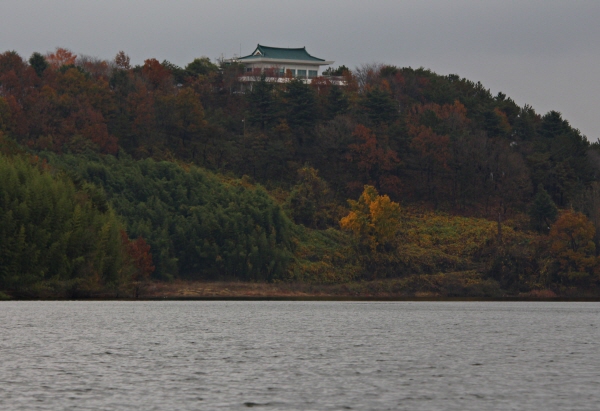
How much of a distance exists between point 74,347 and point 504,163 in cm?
10980

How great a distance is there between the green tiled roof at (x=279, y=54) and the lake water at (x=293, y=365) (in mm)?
125195

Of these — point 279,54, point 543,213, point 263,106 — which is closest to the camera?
point 543,213

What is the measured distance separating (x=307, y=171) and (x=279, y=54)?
2363 inches

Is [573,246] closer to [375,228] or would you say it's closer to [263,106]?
[375,228]

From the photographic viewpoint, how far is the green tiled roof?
18150 cm

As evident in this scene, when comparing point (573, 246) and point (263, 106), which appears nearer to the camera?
point (573, 246)

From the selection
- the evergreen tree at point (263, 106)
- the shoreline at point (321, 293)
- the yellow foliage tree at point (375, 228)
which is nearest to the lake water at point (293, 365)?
the shoreline at point (321, 293)

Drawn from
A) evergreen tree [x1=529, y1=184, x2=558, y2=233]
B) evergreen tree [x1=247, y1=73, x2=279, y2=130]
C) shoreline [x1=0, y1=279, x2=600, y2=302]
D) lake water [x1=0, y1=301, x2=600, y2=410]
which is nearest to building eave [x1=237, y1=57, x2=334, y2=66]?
evergreen tree [x1=247, y1=73, x2=279, y2=130]

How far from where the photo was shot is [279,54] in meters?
184

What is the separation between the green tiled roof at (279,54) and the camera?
182 m

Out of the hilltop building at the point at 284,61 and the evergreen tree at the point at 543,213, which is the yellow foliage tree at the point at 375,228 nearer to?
the evergreen tree at the point at 543,213

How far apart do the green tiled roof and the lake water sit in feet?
411

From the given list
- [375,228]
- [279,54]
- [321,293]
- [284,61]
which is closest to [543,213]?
[375,228]

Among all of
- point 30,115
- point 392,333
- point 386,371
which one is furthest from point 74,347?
point 30,115
